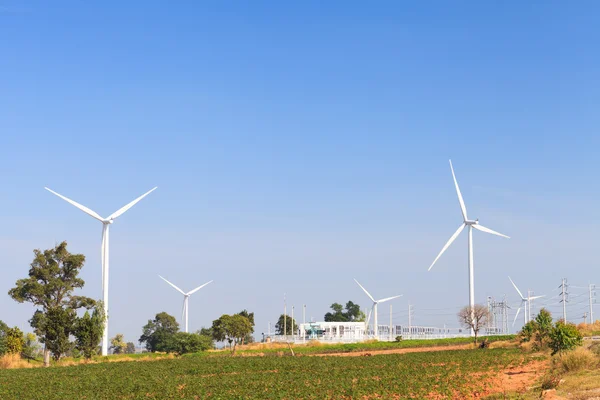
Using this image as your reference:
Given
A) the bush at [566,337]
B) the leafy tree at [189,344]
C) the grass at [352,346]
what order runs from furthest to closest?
the grass at [352,346] → the leafy tree at [189,344] → the bush at [566,337]

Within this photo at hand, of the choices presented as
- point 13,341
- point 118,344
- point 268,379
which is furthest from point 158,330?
point 268,379

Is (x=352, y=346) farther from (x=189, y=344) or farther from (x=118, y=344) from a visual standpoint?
(x=118, y=344)

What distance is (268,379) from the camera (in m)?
49.0

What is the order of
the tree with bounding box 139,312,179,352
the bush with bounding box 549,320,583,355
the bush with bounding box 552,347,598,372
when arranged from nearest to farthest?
the bush with bounding box 552,347,598,372 < the bush with bounding box 549,320,583,355 < the tree with bounding box 139,312,179,352

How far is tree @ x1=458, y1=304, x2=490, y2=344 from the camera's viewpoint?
9778 cm

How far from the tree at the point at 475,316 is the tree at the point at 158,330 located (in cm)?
6527

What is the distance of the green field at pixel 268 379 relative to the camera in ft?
139

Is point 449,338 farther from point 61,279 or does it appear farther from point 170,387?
point 170,387

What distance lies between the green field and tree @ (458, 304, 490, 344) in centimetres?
3247

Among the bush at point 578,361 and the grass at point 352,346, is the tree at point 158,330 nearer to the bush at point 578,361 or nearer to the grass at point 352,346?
the grass at point 352,346

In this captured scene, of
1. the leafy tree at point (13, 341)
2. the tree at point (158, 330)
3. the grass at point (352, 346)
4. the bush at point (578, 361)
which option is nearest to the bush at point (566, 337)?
the bush at point (578, 361)

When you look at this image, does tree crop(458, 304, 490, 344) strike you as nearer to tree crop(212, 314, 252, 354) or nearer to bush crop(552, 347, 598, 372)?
tree crop(212, 314, 252, 354)

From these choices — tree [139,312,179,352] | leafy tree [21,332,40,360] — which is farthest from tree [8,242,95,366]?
tree [139,312,179,352]

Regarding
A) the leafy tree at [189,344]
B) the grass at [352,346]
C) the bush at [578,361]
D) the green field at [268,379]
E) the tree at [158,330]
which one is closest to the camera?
the green field at [268,379]
